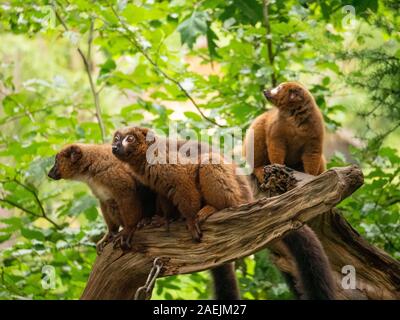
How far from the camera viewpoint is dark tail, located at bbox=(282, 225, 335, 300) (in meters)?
5.85

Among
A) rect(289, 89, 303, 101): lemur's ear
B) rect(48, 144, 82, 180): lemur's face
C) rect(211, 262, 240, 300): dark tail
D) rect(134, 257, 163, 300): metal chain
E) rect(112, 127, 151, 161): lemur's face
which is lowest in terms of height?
rect(211, 262, 240, 300): dark tail

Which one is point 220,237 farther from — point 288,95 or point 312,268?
point 288,95

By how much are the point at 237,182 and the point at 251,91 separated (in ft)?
7.83

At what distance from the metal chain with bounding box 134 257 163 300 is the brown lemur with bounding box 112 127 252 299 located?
0.41m

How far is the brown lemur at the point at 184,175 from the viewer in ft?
17.8

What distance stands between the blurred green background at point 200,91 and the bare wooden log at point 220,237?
0.95 metres

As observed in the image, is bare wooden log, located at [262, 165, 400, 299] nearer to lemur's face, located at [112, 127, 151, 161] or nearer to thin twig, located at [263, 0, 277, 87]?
lemur's face, located at [112, 127, 151, 161]

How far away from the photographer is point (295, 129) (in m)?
6.52

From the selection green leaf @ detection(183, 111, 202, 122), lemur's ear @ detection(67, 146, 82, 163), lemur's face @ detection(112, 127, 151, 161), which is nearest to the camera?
lemur's face @ detection(112, 127, 151, 161)

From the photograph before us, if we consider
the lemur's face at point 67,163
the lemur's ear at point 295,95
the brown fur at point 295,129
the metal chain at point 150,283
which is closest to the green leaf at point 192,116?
the brown fur at point 295,129

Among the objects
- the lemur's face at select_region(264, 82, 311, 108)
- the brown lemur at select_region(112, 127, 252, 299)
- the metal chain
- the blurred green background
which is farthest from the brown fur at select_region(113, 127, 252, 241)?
the blurred green background

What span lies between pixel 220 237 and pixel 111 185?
1.31 meters

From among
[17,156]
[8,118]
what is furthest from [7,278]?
[8,118]
